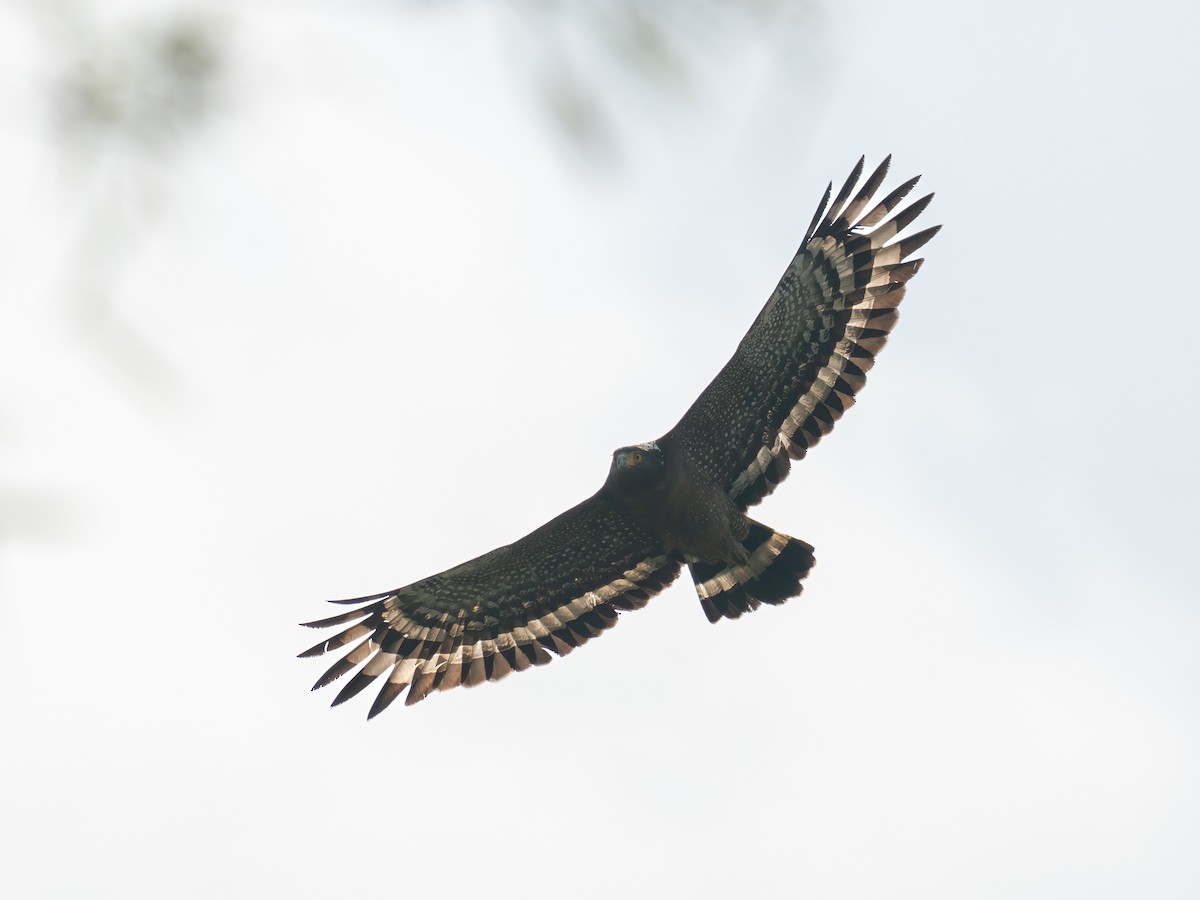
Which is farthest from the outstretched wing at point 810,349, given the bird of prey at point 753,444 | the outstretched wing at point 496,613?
the outstretched wing at point 496,613

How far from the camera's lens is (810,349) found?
13.5 m

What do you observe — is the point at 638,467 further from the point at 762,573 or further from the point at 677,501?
the point at 762,573

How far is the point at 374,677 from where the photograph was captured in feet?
47.9

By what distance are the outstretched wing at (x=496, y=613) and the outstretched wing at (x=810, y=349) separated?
133 centimetres

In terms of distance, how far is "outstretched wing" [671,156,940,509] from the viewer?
1334 cm

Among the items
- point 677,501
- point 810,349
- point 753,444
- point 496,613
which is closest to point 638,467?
point 677,501

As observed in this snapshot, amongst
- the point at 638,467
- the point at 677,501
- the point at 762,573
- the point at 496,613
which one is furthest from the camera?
the point at 496,613

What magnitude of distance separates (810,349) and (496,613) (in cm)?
407

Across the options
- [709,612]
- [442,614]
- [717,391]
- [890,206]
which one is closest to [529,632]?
[442,614]

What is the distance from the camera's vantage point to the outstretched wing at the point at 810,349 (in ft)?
43.8

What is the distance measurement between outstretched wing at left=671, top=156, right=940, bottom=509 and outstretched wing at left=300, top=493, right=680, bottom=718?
1.33 meters

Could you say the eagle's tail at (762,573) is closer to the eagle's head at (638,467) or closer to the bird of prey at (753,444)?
the bird of prey at (753,444)

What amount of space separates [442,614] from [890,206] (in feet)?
19.1

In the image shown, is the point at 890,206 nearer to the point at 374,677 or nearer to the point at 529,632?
the point at 529,632
